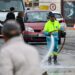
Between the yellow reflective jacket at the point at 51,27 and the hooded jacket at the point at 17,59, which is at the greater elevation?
the hooded jacket at the point at 17,59

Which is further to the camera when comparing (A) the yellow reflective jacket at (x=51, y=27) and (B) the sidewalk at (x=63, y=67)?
(A) the yellow reflective jacket at (x=51, y=27)

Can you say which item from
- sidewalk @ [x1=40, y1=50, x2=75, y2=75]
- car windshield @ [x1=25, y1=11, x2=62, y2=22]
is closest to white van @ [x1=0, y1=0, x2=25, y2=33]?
car windshield @ [x1=25, y1=11, x2=62, y2=22]

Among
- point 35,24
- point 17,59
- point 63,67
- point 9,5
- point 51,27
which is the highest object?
point 17,59

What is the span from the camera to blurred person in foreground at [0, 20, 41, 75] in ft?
15.0

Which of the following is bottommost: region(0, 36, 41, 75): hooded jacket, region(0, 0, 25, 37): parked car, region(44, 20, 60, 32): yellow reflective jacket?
region(0, 0, 25, 37): parked car

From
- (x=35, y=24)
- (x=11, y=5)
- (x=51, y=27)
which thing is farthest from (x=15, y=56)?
(x=11, y=5)

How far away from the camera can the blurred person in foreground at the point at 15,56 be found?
4559 millimetres

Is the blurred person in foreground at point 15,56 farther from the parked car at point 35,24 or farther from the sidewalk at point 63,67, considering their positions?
the parked car at point 35,24

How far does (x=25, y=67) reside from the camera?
183 inches

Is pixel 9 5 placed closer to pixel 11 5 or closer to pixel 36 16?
pixel 11 5

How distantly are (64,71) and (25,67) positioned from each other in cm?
883

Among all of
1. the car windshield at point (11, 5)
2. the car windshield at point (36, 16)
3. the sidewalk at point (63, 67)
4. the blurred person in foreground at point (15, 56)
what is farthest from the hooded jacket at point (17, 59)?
the car windshield at point (11, 5)

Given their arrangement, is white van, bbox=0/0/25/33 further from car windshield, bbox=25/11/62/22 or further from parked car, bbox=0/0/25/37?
car windshield, bbox=25/11/62/22

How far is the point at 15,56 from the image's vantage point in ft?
15.0
